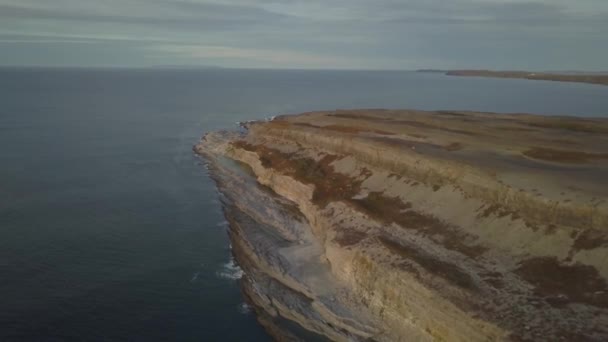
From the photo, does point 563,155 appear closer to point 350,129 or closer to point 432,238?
point 432,238

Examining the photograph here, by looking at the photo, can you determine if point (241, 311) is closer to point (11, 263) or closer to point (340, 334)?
point (340, 334)

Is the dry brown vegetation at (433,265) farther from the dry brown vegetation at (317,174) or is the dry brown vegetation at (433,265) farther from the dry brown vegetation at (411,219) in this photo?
the dry brown vegetation at (317,174)

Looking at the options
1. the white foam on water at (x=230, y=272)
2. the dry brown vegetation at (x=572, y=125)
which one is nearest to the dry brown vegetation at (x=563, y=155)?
the dry brown vegetation at (x=572, y=125)

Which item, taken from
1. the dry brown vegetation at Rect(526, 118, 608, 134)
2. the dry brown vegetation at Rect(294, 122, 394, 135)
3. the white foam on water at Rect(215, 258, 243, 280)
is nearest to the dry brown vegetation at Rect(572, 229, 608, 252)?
the white foam on water at Rect(215, 258, 243, 280)

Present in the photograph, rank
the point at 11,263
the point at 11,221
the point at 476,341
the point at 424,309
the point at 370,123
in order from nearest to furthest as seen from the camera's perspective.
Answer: the point at 476,341
the point at 424,309
the point at 11,263
the point at 11,221
the point at 370,123

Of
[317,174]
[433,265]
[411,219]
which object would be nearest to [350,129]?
[317,174]

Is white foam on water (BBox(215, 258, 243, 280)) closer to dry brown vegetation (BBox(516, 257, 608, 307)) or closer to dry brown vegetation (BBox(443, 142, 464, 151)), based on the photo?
dry brown vegetation (BBox(516, 257, 608, 307))

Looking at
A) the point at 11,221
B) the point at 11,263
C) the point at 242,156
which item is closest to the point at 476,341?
the point at 11,263
